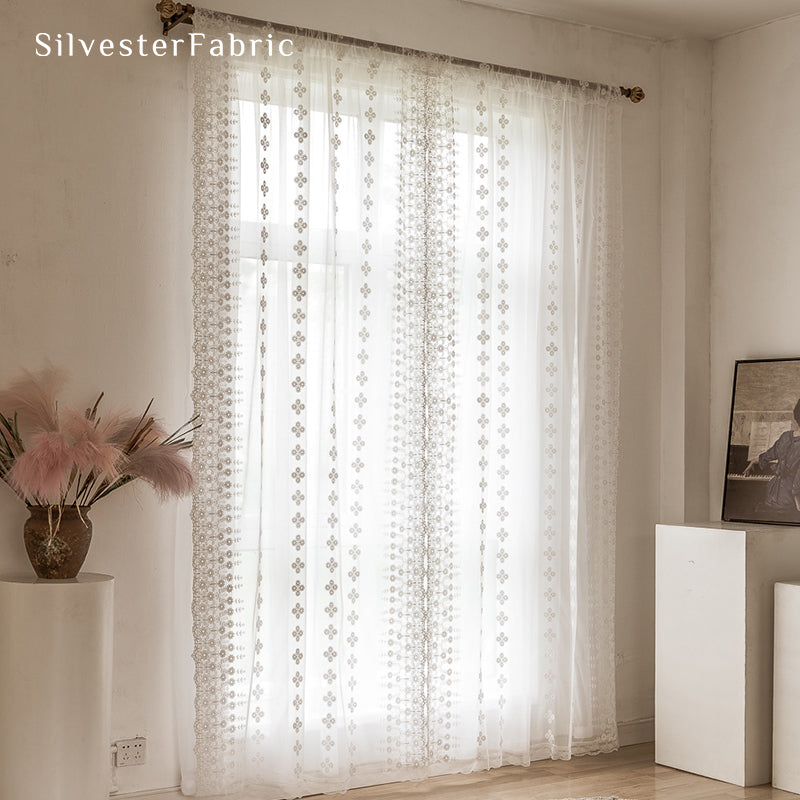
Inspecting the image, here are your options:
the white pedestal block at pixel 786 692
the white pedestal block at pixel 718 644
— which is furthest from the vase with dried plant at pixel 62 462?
the white pedestal block at pixel 786 692

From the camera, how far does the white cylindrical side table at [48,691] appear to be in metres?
2.95

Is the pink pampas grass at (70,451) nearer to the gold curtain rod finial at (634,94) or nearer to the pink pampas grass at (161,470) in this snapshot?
the pink pampas grass at (161,470)

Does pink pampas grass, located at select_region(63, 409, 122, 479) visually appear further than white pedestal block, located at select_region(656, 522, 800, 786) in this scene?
No

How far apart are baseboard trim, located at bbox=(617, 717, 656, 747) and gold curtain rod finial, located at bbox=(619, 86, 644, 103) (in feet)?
8.19

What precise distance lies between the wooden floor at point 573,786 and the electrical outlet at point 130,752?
0.19 meters

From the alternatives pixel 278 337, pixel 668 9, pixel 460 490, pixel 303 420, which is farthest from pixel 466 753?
pixel 668 9

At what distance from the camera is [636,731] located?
450 centimetres

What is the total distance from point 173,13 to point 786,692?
3.06 meters

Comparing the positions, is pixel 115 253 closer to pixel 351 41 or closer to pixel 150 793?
pixel 351 41

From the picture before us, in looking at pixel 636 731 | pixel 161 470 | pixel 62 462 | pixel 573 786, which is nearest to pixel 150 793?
pixel 161 470

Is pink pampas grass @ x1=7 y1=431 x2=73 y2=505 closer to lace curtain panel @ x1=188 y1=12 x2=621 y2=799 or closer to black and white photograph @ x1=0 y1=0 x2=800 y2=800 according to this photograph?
black and white photograph @ x1=0 y1=0 x2=800 y2=800

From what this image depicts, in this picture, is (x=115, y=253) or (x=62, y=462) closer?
(x=62, y=462)

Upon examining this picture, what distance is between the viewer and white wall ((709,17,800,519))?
434 centimetres

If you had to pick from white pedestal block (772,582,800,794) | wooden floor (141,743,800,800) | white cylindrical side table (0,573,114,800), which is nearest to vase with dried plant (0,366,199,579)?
white cylindrical side table (0,573,114,800)
